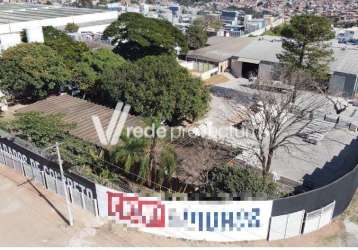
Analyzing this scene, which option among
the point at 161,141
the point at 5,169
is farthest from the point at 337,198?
the point at 5,169

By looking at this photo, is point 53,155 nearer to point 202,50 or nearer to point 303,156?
point 303,156

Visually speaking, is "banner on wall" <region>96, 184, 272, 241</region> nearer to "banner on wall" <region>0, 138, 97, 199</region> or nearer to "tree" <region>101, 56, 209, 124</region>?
"banner on wall" <region>0, 138, 97, 199</region>

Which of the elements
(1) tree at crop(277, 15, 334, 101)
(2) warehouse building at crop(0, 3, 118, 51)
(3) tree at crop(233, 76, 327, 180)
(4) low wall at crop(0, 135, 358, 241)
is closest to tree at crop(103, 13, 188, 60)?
(3) tree at crop(233, 76, 327, 180)

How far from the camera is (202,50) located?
130 ft

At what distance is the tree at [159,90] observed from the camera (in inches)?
848

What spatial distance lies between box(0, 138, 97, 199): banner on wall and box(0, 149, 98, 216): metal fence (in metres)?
0.14

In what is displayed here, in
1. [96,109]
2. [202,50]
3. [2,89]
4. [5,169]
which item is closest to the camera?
[5,169]

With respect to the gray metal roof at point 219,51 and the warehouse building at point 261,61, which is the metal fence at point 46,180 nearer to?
the warehouse building at point 261,61

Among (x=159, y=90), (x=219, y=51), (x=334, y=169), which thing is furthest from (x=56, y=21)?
(x=334, y=169)

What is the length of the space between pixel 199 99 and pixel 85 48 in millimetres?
13168

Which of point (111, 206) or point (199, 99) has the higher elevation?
point (199, 99)

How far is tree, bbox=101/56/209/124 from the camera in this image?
2153cm

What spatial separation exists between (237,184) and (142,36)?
23011 mm

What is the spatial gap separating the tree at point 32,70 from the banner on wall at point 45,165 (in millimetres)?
8378
